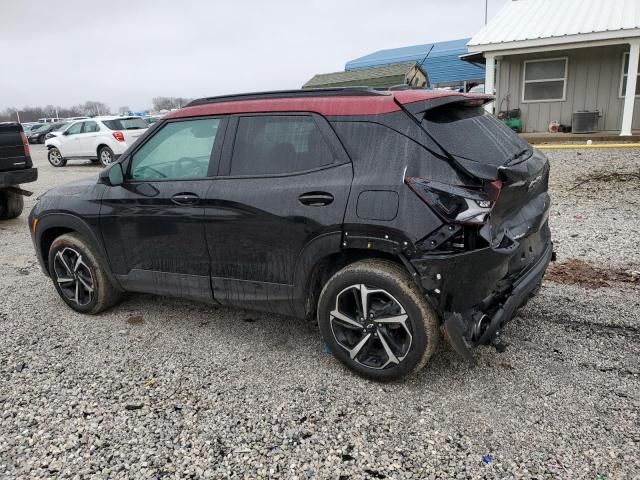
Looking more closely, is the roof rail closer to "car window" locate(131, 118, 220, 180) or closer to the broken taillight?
"car window" locate(131, 118, 220, 180)

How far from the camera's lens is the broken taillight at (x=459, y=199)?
272 centimetres

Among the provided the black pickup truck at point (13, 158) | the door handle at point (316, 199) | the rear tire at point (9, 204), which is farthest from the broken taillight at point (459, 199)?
the rear tire at point (9, 204)

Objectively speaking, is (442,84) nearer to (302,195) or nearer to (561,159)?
(561,159)

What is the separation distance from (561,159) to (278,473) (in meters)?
10.3

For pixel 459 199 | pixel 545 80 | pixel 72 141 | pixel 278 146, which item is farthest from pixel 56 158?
pixel 459 199

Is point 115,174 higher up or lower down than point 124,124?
higher up

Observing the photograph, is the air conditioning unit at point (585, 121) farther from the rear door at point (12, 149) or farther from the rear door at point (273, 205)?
the rear door at point (12, 149)

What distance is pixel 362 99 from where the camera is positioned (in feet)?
10.3

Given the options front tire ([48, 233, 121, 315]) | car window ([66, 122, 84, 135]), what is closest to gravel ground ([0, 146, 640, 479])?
front tire ([48, 233, 121, 315])

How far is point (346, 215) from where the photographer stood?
3002 mm

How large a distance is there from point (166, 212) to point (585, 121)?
540 inches

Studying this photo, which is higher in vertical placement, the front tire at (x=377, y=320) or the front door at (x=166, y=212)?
the front door at (x=166, y=212)

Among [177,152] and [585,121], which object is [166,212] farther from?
[585,121]

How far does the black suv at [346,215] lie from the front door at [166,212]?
0.01 m
